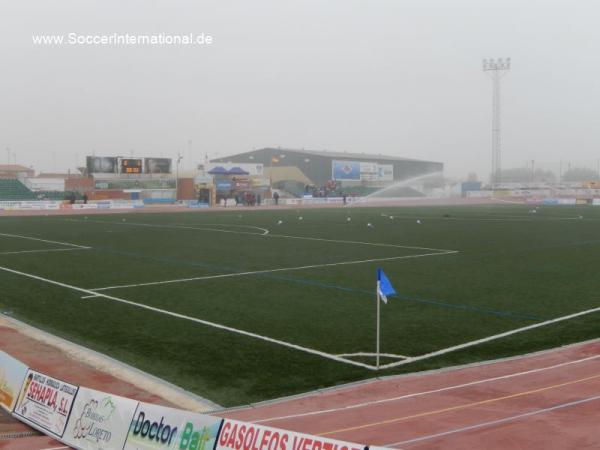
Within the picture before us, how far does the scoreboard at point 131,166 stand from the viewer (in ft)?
268

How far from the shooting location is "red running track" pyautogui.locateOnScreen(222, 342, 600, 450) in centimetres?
679

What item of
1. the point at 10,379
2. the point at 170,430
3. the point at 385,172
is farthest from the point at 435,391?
the point at 385,172

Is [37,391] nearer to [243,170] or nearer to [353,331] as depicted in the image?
[353,331]

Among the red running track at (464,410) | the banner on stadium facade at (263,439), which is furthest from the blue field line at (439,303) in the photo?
the banner on stadium facade at (263,439)

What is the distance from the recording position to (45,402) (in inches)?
289

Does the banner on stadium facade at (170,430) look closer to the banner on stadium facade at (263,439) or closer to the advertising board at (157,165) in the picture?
the banner on stadium facade at (263,439)

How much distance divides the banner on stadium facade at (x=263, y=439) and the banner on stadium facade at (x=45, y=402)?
2.36 m

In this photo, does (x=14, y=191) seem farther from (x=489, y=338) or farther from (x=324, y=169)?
(x=489, y=338)

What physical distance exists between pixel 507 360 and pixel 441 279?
8.43m

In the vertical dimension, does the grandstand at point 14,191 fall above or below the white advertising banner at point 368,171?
below

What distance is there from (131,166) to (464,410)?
258 feet

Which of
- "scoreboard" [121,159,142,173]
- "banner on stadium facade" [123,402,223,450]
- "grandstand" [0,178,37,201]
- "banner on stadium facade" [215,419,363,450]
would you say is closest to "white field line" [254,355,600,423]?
"banner on stadium facade" [123,402,223,450]

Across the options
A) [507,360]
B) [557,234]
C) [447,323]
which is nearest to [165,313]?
[447,323]

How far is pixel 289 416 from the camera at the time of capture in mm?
7586
